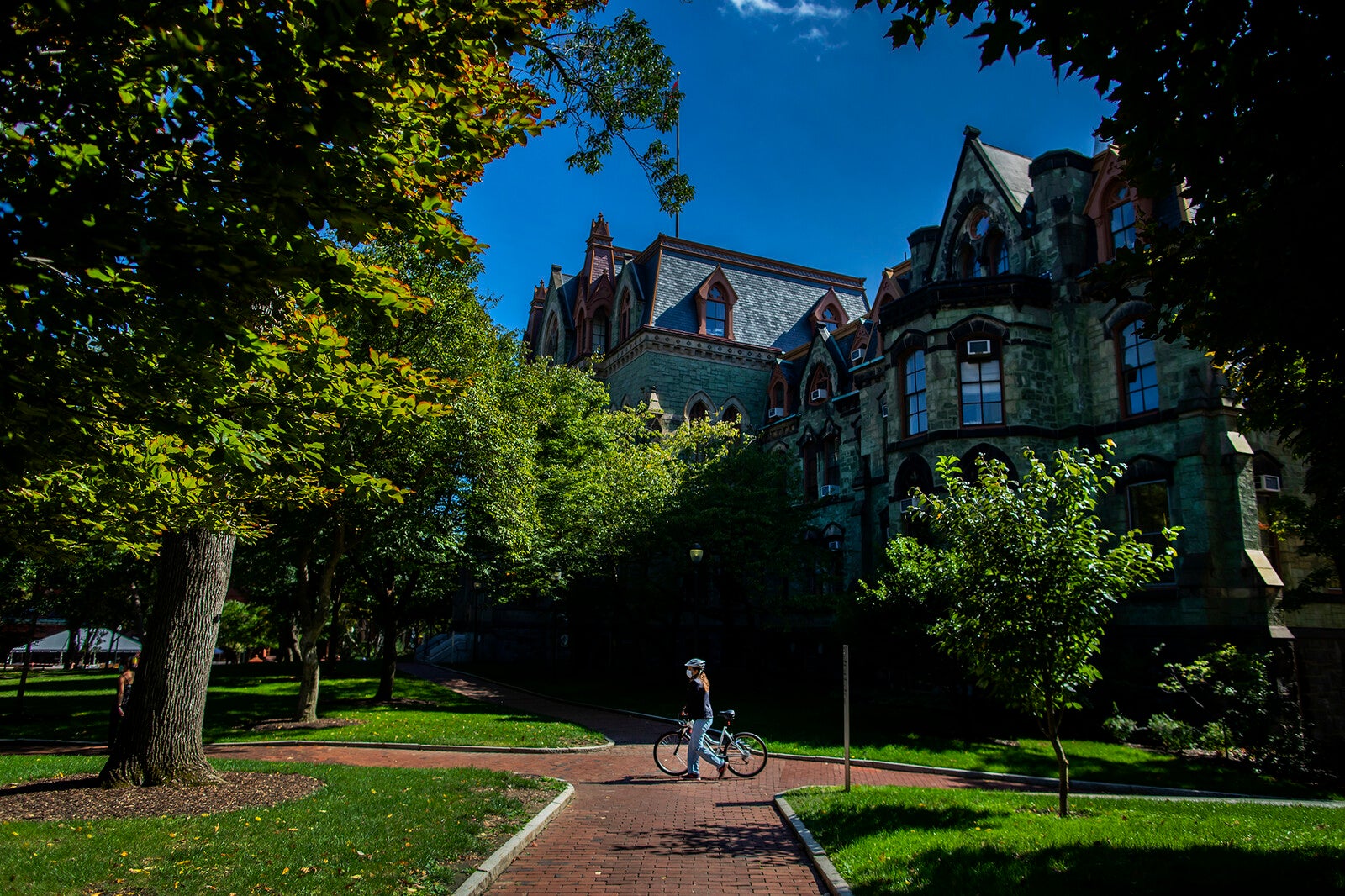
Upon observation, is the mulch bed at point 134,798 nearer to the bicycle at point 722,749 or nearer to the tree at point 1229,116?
the bicycle at point 722,749

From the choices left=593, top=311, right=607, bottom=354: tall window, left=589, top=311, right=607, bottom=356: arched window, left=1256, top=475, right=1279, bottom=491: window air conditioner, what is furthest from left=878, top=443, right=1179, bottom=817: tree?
left=593, top=311, right=607, bottom=354: tall window

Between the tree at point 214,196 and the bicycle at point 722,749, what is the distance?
8160mm

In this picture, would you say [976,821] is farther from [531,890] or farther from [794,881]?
[531,890]

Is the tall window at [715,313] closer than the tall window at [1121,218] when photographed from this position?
No

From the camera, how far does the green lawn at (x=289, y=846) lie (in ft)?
21.8

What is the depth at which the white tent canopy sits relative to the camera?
5328 cm

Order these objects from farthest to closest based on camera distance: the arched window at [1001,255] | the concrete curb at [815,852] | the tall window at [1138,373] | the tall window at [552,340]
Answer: the tall window at [552,340], the arched window at [1001,255], the tall window at [1138,373], the concrete curb at [815,852]

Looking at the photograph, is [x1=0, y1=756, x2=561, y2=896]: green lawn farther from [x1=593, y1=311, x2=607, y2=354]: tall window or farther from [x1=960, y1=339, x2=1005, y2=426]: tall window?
[x1=593, y1=311, x2=607, y2=354]: tall window

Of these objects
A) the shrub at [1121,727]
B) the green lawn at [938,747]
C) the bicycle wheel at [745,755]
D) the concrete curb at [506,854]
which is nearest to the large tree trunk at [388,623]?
the green lawn at [938,747]

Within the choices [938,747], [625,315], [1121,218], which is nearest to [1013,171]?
[1121,218]

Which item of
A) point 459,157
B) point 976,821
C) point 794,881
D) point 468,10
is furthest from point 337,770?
point 468,10

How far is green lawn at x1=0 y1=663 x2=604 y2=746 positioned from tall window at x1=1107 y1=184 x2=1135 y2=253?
63.3ft

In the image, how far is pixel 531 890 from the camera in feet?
24.2

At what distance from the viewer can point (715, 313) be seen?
4212 centimetres
